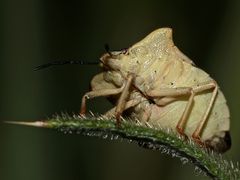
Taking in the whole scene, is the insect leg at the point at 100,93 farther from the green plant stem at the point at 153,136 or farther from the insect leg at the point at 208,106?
the green plant stem at the point at 153,136

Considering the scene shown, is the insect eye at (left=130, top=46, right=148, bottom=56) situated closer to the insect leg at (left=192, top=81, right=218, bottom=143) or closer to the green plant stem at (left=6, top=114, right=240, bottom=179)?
the insect leg at (left=192, top=81, right=218, bottom=143)

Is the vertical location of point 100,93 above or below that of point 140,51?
below

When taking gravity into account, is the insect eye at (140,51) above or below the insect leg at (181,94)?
above

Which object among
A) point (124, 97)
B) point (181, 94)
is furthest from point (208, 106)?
point (124, 97)

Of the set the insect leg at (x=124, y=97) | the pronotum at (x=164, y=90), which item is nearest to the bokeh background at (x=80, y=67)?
the pronotum at (x=164, y=90)

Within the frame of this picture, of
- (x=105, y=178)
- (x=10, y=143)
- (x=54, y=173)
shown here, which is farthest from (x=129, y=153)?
(x=10, y=143)

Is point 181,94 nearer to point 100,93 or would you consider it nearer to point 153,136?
point 100,93

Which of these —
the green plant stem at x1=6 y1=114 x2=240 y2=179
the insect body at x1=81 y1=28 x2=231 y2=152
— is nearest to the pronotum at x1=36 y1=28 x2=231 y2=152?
the insect body at x1=81 y1=28 x2=231 y2=152
